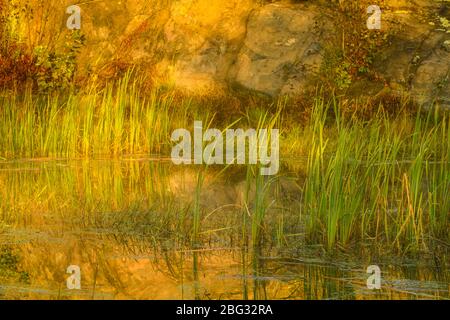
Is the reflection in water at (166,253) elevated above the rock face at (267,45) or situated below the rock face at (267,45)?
below

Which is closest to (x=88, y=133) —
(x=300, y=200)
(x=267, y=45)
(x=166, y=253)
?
(x=267, y=45)

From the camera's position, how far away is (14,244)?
6.60 meters

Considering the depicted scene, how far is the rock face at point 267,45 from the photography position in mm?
13586

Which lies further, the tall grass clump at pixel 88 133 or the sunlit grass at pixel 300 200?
the tall grass clump at pixel 88 133

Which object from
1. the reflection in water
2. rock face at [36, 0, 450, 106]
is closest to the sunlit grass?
the reflection in water

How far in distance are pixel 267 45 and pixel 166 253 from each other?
8200 millimetres

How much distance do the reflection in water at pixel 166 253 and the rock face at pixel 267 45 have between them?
5146 mm

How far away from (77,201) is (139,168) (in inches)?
100

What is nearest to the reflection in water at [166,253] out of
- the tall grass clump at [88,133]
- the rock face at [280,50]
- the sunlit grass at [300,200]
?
the sunlit grass at [300,200]

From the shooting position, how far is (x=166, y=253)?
627 centimetres

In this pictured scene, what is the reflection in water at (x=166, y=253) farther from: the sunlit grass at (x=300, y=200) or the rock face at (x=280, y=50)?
the rock face at (x=280, y=50)

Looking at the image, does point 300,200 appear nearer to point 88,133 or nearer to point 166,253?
point 166,253

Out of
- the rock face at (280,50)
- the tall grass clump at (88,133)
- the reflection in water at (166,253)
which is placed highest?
the rock face at (280,50)
